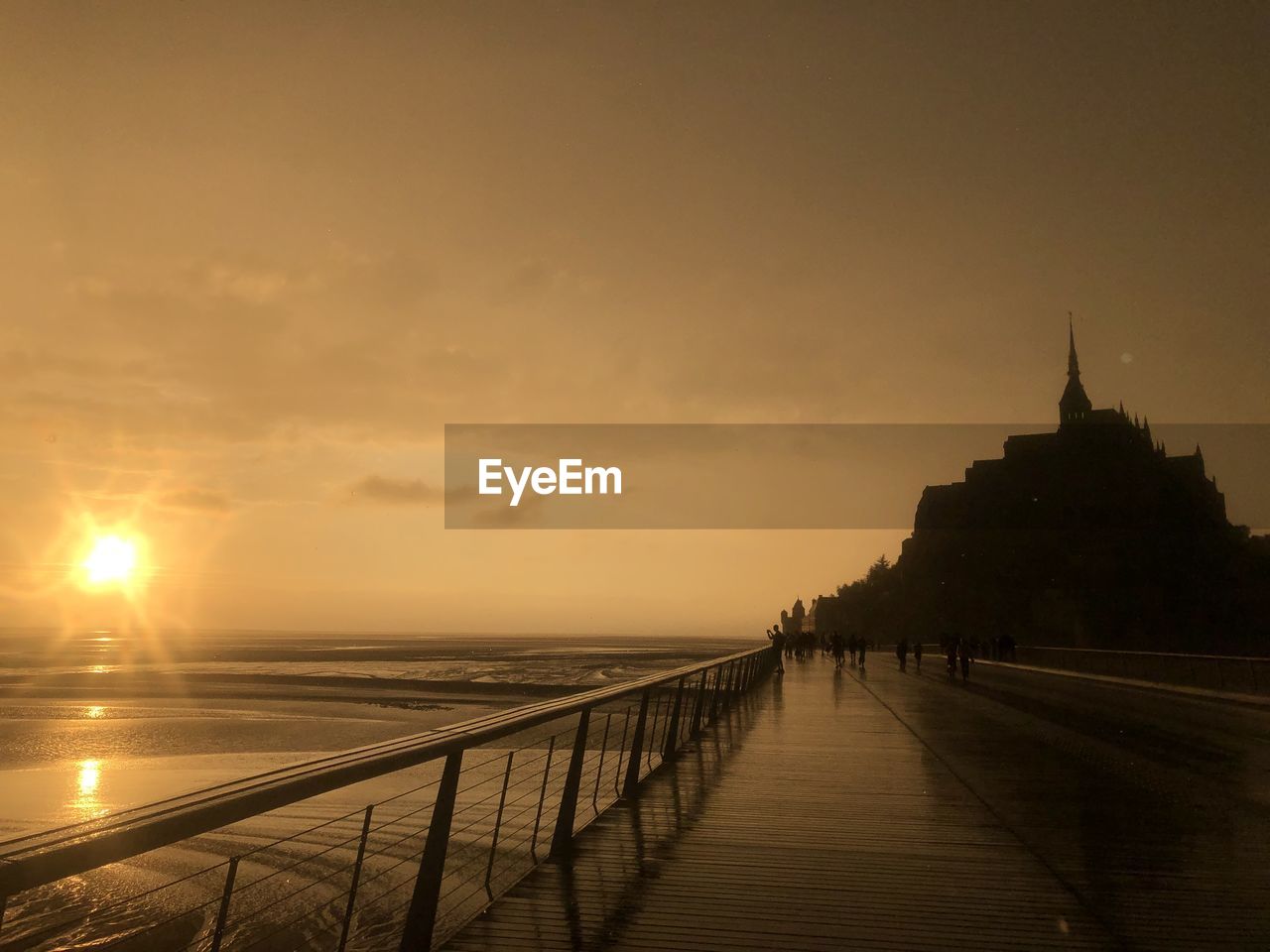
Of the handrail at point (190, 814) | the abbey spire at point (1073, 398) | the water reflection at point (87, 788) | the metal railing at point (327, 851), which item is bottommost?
the water reflection at point (87, 788)

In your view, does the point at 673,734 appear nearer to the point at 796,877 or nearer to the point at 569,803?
the point at 569,803

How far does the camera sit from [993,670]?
3155 cm

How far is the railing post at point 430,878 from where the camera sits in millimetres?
3336

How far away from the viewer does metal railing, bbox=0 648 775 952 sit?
2074mm

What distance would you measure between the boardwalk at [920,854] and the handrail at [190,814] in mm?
956

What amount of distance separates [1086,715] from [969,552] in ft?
256

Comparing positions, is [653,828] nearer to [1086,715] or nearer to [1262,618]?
[1086,715]

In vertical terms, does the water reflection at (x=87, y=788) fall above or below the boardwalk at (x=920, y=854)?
below

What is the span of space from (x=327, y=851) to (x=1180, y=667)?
18.1 meters

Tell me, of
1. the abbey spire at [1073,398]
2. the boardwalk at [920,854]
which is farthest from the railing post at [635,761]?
the abbey spire at [1073,398]

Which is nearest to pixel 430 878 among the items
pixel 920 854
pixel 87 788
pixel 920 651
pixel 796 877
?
pixel 796 877

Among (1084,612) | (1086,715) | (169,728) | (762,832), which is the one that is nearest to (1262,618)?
(1084,612)

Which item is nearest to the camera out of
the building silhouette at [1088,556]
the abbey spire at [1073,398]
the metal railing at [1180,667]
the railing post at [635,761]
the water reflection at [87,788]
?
the railing post at [635,761]

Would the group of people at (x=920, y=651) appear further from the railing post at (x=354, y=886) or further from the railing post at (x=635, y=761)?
the railing post at (x=354, y=886)
